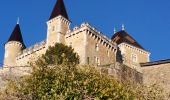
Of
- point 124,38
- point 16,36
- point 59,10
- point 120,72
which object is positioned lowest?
point 120,72

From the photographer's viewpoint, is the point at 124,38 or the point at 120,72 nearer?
the point at 120,72

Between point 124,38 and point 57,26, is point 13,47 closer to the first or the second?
point 57,26

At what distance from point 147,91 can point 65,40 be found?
2999 centimetres

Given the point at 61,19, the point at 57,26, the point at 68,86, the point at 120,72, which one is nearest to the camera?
the point at 68,86

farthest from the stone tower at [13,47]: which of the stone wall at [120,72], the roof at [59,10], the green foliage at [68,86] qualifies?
the green foliage at [68,86]

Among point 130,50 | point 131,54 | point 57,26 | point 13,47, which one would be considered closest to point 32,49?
point 13,47

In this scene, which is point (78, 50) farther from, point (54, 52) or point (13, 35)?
point (13, 35)

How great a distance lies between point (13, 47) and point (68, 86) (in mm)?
40993

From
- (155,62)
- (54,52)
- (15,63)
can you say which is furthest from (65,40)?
(155,62)

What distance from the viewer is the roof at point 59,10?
56.6 metres

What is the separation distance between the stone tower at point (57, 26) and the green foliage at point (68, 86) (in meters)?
29.2

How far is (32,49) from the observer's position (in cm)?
5956

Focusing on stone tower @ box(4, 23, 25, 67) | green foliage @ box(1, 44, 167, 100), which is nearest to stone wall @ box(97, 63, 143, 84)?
green foliage @ box(1, 44, 167, 100)

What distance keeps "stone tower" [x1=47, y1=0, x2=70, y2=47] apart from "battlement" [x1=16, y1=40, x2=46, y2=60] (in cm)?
209
